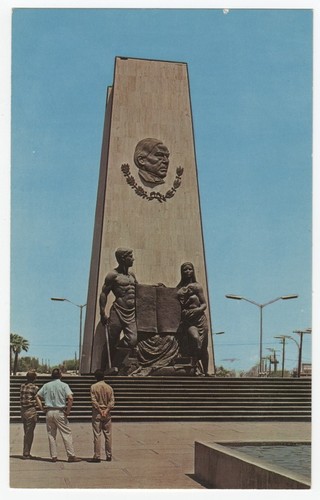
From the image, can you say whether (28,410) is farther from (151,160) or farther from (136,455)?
(151,160)

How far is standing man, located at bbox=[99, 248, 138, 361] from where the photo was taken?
20578 mm

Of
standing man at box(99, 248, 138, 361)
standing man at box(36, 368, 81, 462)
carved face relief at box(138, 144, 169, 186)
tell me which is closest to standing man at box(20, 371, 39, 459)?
standing man at box(36, 368, 81, 462)

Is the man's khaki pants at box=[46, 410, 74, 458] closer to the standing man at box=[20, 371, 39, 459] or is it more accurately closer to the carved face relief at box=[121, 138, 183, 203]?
the standing man at box=[20, 371, 39, 459]

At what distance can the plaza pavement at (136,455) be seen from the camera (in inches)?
314

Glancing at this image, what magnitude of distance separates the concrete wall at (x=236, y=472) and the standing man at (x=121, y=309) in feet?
40.2

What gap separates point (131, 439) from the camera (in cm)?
1178

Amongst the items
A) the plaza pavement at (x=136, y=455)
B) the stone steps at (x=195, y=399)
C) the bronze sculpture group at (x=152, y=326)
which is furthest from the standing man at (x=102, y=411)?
the bronze sculpture group at (x=152, y=326)

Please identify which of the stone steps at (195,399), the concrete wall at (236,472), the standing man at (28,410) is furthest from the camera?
the stone steps at (195,399)

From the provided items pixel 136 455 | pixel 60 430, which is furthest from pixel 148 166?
pixel 60 430

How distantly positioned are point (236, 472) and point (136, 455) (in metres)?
2.83

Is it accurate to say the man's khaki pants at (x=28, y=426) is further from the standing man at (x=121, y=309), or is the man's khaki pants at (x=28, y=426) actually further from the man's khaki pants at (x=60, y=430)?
the standing man at (x=121, y=309)

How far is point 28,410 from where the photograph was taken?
32.8 feet

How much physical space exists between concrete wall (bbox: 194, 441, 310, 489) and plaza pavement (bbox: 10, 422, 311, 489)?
0.56ft
